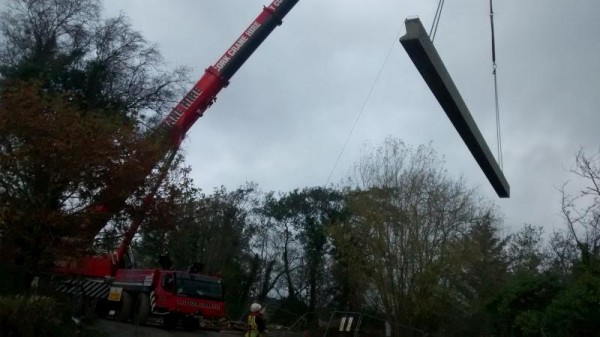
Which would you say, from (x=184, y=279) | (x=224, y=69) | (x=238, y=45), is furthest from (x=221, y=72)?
(x=184, y=279)

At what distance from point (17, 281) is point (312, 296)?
33.1 metres

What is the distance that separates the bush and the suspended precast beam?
1000cm

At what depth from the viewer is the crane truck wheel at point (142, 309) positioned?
30359mm

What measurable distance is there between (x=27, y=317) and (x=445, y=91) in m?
10.9

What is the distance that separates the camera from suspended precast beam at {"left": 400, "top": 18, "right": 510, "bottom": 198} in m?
8.52

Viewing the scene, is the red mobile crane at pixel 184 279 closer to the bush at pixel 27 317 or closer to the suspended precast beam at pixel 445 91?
the bush at pixel 27 317

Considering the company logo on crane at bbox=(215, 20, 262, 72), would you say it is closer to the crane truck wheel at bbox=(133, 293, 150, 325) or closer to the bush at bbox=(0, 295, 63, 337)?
the crane truck wheel at bbox=(133, 293, 150, 325)

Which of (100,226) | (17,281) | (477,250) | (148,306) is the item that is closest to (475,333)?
(477,250)

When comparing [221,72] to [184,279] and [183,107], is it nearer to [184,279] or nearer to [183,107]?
[183,107]

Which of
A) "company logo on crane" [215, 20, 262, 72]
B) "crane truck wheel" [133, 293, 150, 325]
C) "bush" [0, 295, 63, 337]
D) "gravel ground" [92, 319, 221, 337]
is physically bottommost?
"bush" [0, 295, 63, 337]

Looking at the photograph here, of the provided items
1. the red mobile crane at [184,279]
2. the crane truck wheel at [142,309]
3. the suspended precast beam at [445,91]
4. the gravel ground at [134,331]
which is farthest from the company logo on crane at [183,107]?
the suspended precast beam at [445,91]

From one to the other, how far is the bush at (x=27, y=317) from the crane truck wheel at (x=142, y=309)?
12684 millimetres

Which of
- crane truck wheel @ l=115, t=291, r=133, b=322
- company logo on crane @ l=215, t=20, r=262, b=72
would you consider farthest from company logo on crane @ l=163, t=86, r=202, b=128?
crane truck wheel @ l=115, t=291, r=133, b=322

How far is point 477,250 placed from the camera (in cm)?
3055
